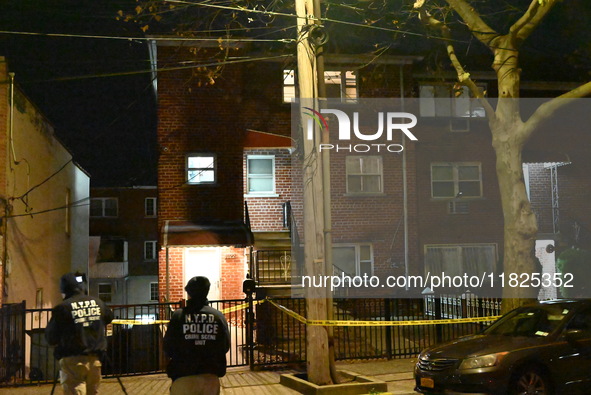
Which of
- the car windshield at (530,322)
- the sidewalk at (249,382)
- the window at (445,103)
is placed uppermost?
the window at (445,103)

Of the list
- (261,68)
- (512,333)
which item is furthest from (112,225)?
(512,333)

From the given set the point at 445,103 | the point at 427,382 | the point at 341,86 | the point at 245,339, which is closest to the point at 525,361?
the point at 427,382

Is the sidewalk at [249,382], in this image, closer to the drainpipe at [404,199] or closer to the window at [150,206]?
the drainpipe at [404,199]

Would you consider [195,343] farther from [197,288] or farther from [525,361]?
[525,361]

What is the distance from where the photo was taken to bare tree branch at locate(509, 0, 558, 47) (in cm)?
1112

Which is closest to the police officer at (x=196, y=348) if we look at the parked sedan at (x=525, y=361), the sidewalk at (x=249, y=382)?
the parked sedan at (x=525, y=361)

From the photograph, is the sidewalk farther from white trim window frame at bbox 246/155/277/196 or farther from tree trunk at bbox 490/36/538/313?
white trim window frame at bbox 246/155/277/196

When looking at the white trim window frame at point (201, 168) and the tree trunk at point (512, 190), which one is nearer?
the tree trunk at point (512, 190)

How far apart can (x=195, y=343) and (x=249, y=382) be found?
216 inches

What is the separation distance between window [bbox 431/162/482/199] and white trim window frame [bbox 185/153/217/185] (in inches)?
290

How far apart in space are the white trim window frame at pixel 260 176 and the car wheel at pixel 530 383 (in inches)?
477

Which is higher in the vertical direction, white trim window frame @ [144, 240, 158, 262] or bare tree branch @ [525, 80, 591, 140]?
bare tree branch @ [525, 80, 591, 140]

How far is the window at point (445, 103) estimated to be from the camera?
21.1 metres

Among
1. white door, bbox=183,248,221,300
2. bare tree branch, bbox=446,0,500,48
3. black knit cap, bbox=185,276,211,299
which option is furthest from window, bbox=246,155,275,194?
black knit cap, bbox=185,276,211,299
